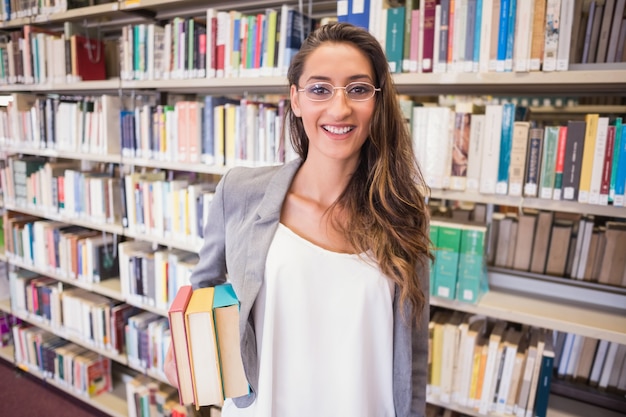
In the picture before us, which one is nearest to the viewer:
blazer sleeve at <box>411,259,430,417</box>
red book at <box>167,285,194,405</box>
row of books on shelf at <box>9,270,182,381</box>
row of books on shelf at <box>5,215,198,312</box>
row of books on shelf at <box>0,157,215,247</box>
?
red book at <box>167,285,194,405</box>

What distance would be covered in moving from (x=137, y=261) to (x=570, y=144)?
2150 millimetres

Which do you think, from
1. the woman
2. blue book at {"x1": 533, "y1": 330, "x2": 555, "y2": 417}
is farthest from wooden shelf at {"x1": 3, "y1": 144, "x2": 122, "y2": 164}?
blue book at {"x1": 533, "y1": 330, "x2": 555, "y2": 417}

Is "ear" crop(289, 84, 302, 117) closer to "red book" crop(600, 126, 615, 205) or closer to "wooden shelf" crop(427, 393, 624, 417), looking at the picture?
"red book" crop(600, 126, 615, 205)

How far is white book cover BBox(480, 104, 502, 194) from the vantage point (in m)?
1.41

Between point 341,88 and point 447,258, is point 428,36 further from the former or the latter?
point 447,258

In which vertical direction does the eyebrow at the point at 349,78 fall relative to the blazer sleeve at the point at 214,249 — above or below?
above

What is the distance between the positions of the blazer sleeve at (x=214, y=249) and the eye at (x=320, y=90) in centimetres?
36

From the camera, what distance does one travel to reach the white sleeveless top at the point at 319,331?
106 cm

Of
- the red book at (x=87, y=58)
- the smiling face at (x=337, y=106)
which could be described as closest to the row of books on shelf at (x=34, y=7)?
the red book at (x=87, y=58)

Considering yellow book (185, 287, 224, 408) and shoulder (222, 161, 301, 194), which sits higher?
shoulder (222, 161, 301, 194)

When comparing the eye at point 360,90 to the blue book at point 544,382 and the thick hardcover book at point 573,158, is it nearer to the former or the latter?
the thick hardcover book at point 573,158

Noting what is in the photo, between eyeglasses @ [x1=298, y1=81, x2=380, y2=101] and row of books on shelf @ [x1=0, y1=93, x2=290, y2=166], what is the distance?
66cm

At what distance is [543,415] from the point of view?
151cm

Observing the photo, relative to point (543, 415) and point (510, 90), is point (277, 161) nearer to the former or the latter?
point (510, 90)
